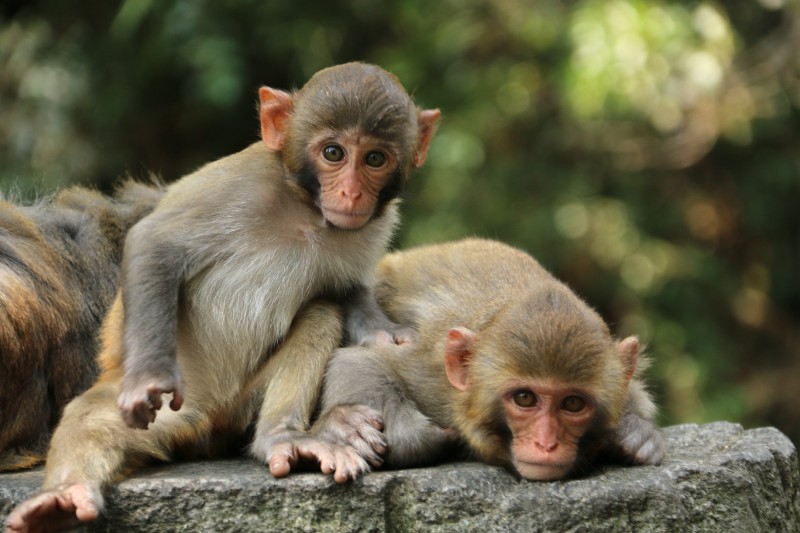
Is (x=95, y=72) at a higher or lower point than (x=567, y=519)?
higher

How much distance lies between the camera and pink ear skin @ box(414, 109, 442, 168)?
600 centimetres

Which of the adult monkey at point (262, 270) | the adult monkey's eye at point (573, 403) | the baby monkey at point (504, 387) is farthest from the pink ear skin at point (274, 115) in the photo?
the adult monkey's eye at point (573, 403)

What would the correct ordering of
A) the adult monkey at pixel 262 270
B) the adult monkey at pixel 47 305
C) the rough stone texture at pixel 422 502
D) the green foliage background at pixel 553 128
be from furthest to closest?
the green foliage background at pixel 553 128
the adult monkey at pixel 47 305
the adult monkey at pixel 262 270
the rough stone texture at pixel 422 502

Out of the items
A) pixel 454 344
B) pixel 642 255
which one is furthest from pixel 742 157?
pixel 454 344

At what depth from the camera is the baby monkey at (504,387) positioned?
520 centimetres

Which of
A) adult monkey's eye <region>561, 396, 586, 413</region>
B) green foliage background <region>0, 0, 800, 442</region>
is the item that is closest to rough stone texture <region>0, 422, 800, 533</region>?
adult monkey's eye <region>561, 396, 586, 413</region>

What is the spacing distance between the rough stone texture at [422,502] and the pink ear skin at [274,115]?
1.64 m

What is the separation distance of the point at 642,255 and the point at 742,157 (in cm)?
179

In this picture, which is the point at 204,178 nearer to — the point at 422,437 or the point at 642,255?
the point at 422,437

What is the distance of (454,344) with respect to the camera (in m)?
5.52

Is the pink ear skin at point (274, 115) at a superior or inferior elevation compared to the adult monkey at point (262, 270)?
superior

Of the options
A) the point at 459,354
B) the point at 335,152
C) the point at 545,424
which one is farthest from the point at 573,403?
the point at 335,152

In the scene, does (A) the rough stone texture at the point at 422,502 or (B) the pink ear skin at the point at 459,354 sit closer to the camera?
(A) the rough stone texture at the point at 422,502

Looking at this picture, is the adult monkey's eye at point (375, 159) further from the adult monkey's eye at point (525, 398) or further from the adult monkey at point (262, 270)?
the adult monkey's eye at point (525, 398)
